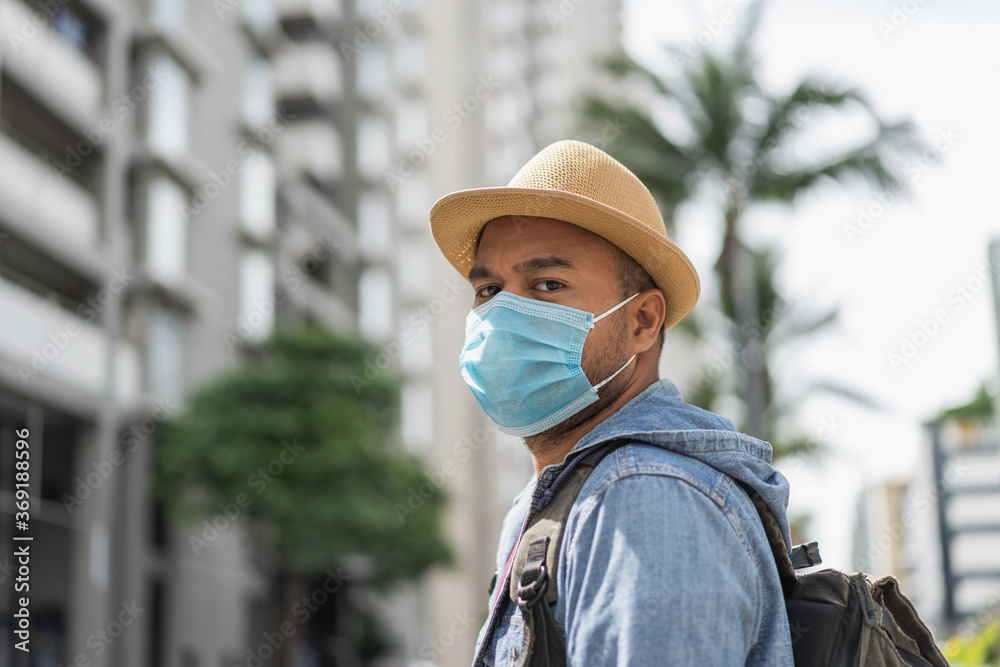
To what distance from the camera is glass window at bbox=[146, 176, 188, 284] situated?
21719mm

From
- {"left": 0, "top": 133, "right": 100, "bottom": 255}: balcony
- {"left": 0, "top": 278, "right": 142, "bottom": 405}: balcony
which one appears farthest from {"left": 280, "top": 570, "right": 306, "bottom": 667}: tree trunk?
{"left": 0, "top": 133, "right": 100, "bottom": 255}: balcony

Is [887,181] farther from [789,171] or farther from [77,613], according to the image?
[77,613]

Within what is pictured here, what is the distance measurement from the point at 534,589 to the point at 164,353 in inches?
879

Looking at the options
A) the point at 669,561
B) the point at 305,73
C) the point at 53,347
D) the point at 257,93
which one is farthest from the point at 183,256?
the point at 669,561

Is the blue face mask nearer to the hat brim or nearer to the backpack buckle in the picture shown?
the hat brim

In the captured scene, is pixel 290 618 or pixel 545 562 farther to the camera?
pixel 290 618

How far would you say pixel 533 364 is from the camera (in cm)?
236

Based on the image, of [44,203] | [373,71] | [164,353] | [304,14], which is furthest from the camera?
[373,71]

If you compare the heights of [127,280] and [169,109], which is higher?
[169,109]

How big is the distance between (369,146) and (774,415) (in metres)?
25.5

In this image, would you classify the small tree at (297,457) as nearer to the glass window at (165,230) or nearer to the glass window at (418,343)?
the glass window at (165,230)

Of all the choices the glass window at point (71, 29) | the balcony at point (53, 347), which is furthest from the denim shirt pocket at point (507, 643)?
the glass window at point (71, 29)

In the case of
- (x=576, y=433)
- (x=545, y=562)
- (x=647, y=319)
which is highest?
(x=647, y=319)

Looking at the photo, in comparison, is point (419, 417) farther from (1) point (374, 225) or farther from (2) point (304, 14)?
(2) point (304, 14)
